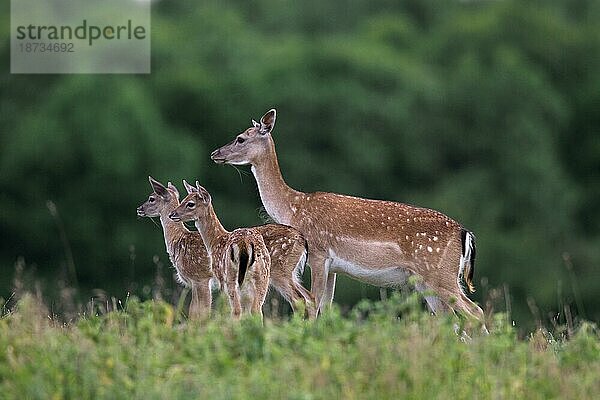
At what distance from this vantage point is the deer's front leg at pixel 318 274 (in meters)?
9.74

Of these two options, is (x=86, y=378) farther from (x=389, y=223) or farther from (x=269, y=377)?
(x=389, y=223)

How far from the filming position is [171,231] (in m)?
10.3

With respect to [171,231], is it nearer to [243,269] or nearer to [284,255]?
[284,255]

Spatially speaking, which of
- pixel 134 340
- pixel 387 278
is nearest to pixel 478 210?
pixel 387 278

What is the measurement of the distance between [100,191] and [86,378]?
17.4m

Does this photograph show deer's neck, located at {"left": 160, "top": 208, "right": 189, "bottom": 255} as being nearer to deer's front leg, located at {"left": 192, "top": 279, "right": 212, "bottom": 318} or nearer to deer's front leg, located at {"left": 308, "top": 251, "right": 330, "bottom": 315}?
deer's front leg, located at {"left": 192, "top": 279, "right": 212, "bottom": 318}

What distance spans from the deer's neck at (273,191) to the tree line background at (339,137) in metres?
10.9

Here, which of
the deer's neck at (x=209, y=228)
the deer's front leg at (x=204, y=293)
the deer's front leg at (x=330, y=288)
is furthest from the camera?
the deer's front leg at (x=330, y=288)

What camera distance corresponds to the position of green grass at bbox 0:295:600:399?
21.5 ft

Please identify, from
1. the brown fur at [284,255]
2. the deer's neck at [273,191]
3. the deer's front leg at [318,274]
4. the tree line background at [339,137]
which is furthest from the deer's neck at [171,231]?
the tree line background at [339,137]

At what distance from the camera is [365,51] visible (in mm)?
27156

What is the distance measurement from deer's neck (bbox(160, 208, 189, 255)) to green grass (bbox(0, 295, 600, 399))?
265cm

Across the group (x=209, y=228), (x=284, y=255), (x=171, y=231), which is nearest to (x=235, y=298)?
(x=284, y=255)

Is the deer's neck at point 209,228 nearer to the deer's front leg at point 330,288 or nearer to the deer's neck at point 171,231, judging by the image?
the deer's neck at point 171,231
